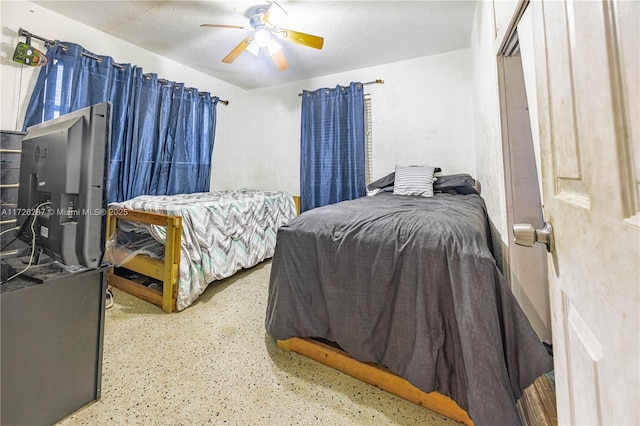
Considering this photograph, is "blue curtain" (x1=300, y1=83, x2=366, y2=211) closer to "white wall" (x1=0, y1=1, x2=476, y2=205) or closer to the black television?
"white wall" (x1=0, y1=1, x2=476, y2=205)

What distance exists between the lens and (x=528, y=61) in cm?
105

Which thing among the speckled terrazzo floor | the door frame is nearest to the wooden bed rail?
the speckled terrazzo floor

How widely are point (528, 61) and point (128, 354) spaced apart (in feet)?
7.98

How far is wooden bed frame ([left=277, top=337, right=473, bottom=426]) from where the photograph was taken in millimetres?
1061

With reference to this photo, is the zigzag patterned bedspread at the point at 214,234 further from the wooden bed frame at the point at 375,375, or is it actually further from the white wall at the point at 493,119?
the white wall at the point at 493,119

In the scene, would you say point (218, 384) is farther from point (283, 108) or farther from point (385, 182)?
point (283, 108)

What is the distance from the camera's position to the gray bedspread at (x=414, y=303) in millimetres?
897

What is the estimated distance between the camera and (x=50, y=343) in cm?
97

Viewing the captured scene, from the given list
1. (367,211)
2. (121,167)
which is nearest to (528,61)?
(367,211)

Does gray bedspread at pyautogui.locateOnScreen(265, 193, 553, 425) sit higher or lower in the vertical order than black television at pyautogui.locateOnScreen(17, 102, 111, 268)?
lower

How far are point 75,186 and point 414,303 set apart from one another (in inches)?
54.5

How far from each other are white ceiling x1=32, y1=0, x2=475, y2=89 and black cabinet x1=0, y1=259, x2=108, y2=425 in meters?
2.21

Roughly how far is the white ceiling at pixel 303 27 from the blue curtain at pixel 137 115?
333 mm

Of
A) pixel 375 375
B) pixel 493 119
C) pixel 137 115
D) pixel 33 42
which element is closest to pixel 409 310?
pixel 375 375
